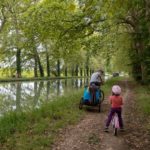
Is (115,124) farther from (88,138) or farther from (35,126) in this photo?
(35,126)

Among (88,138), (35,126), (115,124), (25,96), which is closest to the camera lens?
(88,138)

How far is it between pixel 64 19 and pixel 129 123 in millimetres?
11667

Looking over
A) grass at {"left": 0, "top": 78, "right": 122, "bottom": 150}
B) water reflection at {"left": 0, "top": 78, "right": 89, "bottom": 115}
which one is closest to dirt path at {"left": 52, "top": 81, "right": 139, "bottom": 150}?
grass at {"left": 0, "top": 78, "right": 122, "bottom": 150}

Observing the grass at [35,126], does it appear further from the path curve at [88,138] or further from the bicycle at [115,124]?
the bicycle at [115,124]

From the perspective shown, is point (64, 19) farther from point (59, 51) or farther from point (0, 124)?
point (0, 124)

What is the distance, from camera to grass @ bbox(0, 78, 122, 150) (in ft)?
29.0

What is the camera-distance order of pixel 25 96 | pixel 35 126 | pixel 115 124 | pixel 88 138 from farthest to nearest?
pixel 25 96 → pixel 35 126 → pixel 115 124 → pixel 88 138

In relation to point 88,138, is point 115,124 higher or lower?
higher

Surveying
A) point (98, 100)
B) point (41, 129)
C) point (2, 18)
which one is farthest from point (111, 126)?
point (2, 18)

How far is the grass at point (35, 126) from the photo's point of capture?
884 cm

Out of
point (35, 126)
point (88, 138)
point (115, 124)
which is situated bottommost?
point (88, 138)

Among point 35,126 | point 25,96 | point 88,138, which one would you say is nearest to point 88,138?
point 88,138

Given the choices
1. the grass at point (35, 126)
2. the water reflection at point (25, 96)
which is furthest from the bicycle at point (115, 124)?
the water reflection at point (25, 96)

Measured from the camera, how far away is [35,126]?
10844 mm
